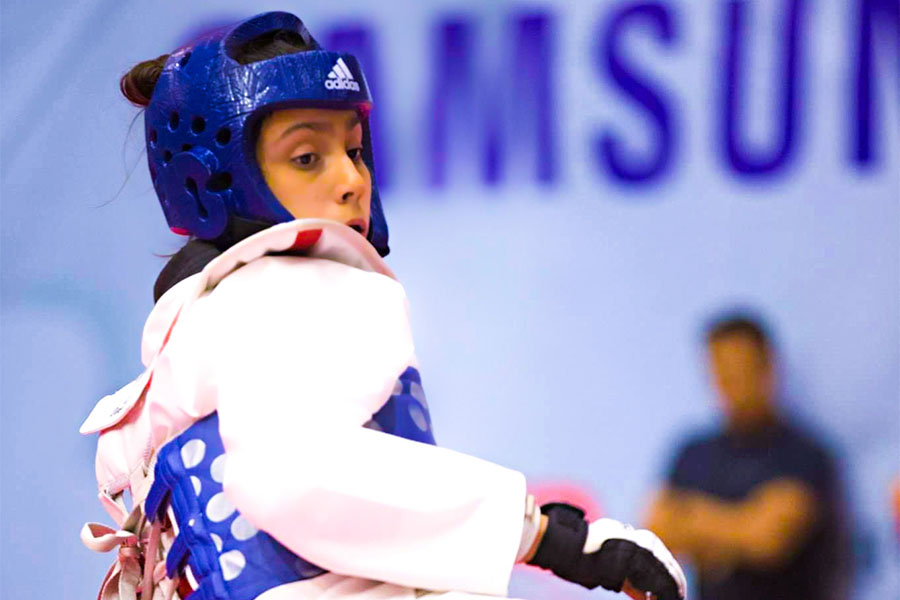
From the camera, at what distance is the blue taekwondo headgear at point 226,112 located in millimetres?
1664

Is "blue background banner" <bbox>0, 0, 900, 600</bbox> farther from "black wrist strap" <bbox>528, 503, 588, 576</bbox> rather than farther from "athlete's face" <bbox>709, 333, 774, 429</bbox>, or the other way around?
"black wrist strap" <bbox>528, 503, 588, 576</bbox>

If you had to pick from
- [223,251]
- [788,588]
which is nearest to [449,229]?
[788,588]

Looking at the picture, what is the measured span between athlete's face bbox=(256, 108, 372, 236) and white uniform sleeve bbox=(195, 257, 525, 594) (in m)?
0.20

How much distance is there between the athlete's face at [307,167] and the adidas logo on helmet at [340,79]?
1.5 inches

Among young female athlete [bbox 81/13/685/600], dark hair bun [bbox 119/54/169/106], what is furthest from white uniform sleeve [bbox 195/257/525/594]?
dark hair bun [bbox 119/54/169/106]

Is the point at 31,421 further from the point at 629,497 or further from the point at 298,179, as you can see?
the point at 298,179

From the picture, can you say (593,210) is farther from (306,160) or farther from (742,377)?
(306,160)

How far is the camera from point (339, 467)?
1439 millimetres

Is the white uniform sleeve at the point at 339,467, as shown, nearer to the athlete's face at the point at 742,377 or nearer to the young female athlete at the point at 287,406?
the young female athlete at the point at 287,406

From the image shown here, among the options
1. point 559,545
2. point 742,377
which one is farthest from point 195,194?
point 742,377

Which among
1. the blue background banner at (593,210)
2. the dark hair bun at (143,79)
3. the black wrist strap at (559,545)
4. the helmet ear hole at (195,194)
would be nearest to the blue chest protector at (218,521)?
the black wrist strap at (559,545)

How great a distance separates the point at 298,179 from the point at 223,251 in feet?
0.48

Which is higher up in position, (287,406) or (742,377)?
(287,406)

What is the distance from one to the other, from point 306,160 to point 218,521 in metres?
0.47
